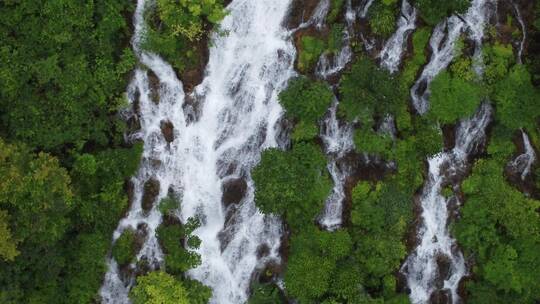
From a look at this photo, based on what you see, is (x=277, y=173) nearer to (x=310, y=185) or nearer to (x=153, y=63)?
(x=310, y=185)

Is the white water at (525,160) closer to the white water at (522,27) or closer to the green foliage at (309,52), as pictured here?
the white water at (522,27)

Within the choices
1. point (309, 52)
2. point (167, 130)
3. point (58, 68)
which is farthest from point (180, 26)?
point (309, 52)

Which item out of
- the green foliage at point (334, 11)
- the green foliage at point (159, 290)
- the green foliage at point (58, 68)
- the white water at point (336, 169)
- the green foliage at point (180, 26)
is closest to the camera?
the green foliage at point (58, 68)

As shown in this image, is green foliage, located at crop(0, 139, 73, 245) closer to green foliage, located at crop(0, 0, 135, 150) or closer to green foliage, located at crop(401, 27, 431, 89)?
green foliage, located at crop(0, 0, 135, 150)

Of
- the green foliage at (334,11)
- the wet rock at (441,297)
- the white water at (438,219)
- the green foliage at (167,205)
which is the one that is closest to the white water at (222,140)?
the green foliage at (167,205)

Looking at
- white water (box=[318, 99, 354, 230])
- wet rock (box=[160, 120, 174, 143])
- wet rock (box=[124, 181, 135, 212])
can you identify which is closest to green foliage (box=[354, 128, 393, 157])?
white water (box=[318, 99, 354, 230])

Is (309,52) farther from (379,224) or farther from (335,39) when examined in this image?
(379,224)

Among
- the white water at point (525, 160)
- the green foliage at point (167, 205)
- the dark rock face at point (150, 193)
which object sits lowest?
the green foliage at point (167, 205)
